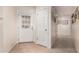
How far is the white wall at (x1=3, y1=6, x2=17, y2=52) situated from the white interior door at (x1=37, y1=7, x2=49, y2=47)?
1.14 ft

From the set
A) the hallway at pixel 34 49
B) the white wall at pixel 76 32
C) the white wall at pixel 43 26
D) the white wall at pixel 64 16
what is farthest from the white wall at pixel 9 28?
the white wall at pixel 76 32

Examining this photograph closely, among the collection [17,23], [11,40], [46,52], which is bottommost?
[46,52]

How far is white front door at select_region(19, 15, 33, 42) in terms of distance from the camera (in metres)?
1.74

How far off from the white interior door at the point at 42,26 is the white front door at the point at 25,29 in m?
0.12

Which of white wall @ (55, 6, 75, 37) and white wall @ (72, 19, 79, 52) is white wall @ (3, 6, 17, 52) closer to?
white wall @ (55, 6, 75, 37)

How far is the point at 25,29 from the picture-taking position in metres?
1.76

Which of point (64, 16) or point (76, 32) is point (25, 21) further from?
point (76, 32)

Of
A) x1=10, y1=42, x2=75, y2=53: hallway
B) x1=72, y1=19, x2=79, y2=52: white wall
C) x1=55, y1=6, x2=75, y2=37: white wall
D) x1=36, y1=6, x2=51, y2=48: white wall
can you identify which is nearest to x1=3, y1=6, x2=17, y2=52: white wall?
x1=10, y1=42, x2=75, y2=53: hallway

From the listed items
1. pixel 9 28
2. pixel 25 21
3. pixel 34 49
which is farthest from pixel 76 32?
pixel 9 28

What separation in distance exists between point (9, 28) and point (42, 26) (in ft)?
1.54

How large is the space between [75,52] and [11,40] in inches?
36.3
